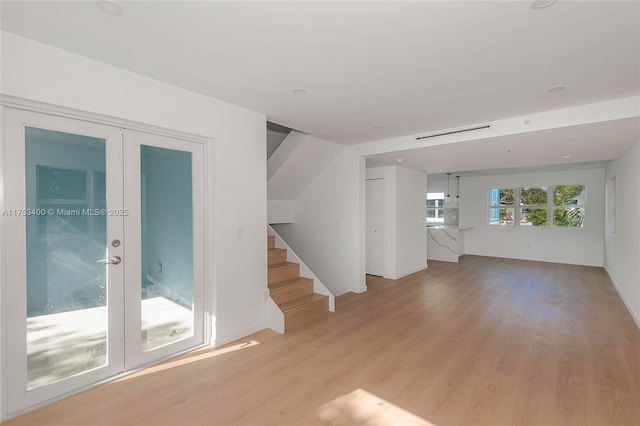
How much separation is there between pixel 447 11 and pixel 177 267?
9.86 ft

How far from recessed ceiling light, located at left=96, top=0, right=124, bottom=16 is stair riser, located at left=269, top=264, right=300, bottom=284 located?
3.13 meters

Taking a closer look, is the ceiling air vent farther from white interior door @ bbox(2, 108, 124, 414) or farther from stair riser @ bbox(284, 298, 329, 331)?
white interior door @ bbox(2, 108, 124, 414)

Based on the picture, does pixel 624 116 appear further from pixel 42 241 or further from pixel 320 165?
pixel 42 241

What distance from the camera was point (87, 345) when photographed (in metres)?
2.44

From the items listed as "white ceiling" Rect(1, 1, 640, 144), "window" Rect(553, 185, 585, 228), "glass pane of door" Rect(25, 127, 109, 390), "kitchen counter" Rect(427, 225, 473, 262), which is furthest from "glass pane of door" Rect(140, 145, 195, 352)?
"window" Rect(553, 185, 585, 228)

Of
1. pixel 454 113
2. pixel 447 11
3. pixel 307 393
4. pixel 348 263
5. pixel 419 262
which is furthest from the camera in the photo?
pixel 419 262

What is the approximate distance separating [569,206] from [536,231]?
0.96m

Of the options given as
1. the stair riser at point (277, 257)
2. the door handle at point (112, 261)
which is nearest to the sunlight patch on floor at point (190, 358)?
the door handle at point (112, 261)

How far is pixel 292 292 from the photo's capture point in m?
4.08

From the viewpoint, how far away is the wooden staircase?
374cm

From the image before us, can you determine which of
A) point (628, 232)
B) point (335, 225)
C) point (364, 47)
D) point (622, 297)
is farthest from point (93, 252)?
Answer: point (622, 297)

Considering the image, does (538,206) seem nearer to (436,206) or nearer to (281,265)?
(436,206)

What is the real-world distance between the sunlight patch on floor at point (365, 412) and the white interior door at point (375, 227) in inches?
161

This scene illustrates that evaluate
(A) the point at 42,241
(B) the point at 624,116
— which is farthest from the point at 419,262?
(A) the point at 42,241
